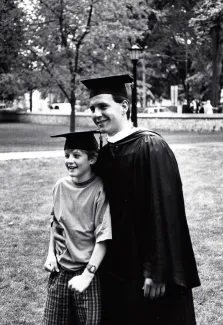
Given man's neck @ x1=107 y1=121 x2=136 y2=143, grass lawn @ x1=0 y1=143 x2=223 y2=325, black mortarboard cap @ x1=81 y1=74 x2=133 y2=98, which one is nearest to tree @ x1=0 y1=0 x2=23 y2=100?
grass lawn @ x1=0 y1=143 x2=223 y2=325

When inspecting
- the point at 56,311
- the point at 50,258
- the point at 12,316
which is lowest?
the point at 12,316

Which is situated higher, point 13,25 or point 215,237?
point 13,25

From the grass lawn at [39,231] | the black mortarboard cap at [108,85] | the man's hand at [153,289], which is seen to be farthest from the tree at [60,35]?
the man's hand at [153,289]

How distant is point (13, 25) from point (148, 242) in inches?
602

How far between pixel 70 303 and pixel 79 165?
0.79 meters

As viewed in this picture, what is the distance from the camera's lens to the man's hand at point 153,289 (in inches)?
103

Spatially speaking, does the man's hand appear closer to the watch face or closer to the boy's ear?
the watch face

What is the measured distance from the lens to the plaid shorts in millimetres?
2861

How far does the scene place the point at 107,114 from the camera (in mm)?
2781

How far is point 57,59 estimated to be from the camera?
17406 millimetres

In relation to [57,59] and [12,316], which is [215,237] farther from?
[57,59]

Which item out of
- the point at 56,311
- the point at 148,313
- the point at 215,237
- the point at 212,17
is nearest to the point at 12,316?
the point at 56,311

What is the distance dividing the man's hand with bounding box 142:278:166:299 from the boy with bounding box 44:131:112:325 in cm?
31

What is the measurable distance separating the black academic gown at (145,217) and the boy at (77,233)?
0.10 metres
